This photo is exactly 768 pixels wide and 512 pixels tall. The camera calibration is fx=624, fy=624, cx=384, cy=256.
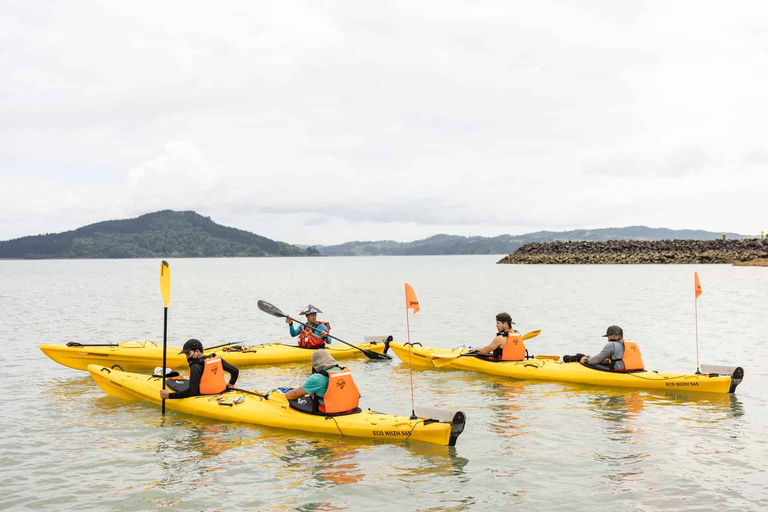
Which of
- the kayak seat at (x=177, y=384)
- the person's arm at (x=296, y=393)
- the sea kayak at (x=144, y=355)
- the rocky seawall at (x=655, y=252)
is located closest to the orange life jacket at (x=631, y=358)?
the person's arm at (x=296, y=393)

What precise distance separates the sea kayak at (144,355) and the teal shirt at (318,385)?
722cm

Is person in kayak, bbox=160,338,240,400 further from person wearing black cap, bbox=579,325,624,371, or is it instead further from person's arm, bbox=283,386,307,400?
person wearing black cap, bbox=579,325,624,371

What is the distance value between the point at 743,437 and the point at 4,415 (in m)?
13.7

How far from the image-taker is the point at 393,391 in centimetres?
1480

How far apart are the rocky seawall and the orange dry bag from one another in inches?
3047

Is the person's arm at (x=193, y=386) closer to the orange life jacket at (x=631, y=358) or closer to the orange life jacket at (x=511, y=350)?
the orange life jacket at (x=511, y=350)

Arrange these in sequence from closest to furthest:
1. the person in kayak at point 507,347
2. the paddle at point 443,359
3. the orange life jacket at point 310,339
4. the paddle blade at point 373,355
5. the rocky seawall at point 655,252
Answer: the person in kayak at point 507,347
the paddle at point 443,359
the orange life jacket at point 310,339
the paddle blade at point 373,355
the rocky seawall at point 655,252

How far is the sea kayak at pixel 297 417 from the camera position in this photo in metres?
9.76

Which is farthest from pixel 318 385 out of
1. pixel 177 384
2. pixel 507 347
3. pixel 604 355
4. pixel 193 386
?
pixel 604 355

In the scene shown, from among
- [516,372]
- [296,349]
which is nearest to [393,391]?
[516,372]

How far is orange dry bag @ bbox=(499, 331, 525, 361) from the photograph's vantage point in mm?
15742

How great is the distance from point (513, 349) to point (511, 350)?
0.20 feet

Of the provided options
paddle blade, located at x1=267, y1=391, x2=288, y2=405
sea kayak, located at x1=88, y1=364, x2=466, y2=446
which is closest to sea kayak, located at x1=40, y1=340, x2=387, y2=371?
sea kayak, located at x1=88, y1=364, x2=466, y2=446

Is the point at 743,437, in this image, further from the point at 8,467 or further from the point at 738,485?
the point at 8,467
